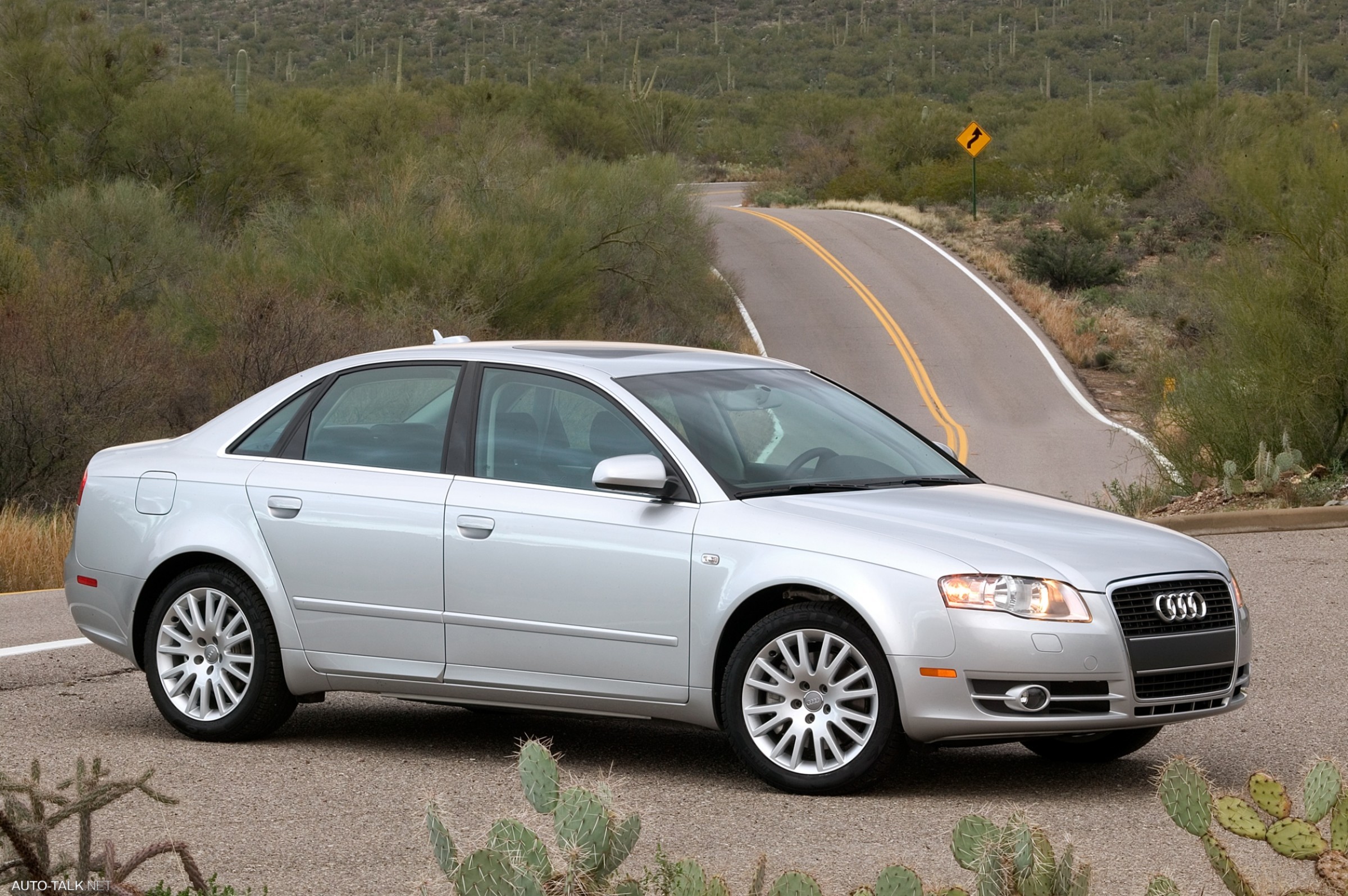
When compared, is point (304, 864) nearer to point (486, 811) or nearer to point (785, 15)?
point (486, 811)

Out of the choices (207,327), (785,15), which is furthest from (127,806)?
(785,15)

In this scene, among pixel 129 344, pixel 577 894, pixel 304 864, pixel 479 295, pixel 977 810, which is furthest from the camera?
pixel 479 295

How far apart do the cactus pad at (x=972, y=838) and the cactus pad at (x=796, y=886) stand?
1.08ft

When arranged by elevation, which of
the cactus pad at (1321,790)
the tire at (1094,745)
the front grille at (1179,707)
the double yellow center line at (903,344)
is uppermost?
the cactus pad at (1321,790)

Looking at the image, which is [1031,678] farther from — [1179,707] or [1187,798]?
[1187,798]

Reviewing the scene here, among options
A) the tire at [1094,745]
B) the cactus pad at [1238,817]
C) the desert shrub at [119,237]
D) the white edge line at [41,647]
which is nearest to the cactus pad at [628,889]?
the cactus pad at [1238,817]

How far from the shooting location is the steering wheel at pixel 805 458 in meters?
6.91

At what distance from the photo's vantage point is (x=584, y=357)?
730cm

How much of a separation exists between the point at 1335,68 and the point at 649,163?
75813mm

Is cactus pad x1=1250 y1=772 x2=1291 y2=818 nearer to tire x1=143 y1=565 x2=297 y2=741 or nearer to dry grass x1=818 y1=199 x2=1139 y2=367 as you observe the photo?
tire x1=143 y1=565 x2=297 y2=741

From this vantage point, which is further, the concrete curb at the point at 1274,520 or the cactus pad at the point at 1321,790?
the concrete curb at the point at 1274,520

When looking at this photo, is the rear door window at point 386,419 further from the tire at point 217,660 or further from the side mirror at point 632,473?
the side mirror at point 632,473

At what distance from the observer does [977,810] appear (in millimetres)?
6031

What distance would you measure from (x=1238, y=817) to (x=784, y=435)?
339 centimetres
